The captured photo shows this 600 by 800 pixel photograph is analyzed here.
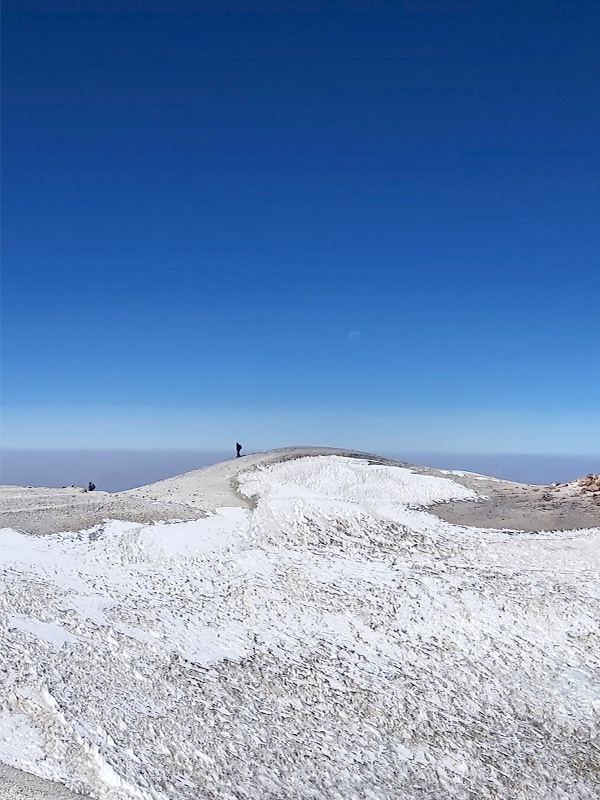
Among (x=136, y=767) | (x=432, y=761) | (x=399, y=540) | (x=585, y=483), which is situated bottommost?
(x=432, y=761)

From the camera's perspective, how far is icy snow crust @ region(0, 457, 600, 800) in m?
11.9

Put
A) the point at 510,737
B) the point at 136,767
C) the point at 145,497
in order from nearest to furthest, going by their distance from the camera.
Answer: the point at 136,767 < the point at 510,737 < the point at 145,497

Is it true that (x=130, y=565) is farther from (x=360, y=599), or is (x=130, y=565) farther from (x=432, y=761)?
(x=432, y=761)

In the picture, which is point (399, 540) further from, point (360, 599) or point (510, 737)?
point (510, 737)

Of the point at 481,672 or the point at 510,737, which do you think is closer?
the point at 510,737

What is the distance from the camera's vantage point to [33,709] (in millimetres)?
12438

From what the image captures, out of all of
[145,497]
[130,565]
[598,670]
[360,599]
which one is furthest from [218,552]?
[598,670]

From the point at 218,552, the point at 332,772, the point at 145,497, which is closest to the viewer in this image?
the point at 332,772

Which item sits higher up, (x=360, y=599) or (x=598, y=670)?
(x=360, y=599)

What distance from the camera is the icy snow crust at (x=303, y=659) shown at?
1185 cm

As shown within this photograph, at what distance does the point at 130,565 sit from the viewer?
21.1 meters

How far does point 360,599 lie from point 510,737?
661 cm

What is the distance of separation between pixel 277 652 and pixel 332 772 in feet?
14.8

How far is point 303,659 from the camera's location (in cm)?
1596
